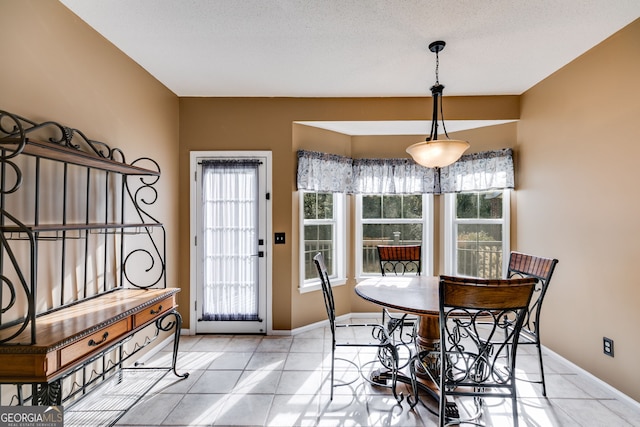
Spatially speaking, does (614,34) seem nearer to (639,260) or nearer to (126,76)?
(639,260)

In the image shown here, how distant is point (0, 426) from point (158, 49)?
2554 millimetres

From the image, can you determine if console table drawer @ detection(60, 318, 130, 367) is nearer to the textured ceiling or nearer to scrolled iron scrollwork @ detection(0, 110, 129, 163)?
scrolled iron scrollwork @ detection(0, 110, 129, 163)

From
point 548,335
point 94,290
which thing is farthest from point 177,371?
point 548,335

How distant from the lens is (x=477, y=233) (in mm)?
3596

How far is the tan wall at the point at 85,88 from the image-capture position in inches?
65.1

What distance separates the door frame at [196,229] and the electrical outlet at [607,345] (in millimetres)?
2872

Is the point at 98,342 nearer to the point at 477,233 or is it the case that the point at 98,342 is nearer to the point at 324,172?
the point at 324,172

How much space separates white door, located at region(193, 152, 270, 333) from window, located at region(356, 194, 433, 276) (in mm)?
1300

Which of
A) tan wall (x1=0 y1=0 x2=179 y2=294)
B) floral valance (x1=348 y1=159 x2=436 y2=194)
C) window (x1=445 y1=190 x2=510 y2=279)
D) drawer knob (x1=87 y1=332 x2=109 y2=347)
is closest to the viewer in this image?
drawer knob (x1=87 y1=332 x2=109 y2=347)

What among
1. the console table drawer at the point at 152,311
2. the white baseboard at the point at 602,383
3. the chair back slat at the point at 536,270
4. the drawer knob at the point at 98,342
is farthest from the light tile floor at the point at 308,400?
the drawer knob at the point at 98,342

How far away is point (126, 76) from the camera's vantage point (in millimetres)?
2508

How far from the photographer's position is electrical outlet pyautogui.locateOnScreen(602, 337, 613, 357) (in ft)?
7.31

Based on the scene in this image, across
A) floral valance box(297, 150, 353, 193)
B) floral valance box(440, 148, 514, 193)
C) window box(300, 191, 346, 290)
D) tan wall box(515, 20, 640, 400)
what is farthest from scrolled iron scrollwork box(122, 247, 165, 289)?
tan wall box(515, 20, 640, 400)

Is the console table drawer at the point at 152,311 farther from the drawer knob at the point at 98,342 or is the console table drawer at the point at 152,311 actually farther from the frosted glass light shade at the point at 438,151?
the frosted glass light shade at the point at 438,151
